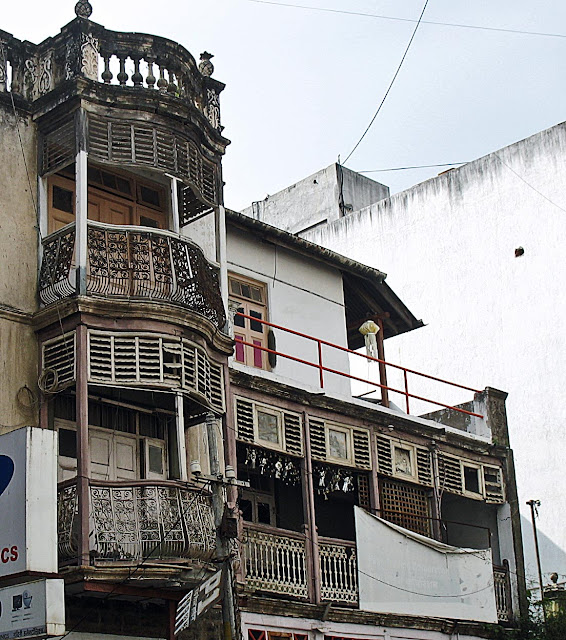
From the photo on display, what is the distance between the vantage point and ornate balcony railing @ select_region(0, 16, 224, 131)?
17.2 m

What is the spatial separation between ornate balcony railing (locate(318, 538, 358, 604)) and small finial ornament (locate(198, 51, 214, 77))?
7.46 m

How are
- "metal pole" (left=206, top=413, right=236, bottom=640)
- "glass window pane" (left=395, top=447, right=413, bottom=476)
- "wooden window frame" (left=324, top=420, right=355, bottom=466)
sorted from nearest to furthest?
1. "metal pole" (left=206, top=413, right=236, bottom=640)
2. "wooden window frame" (left=324, top=420, right=355, bottom=466)
3. "glass window pane" (left=395, top=447, right=413, bottom=476)

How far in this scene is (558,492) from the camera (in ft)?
89.6

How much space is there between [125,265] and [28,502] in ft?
15.4

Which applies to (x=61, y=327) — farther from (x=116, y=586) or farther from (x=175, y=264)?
(x=116, y=586)

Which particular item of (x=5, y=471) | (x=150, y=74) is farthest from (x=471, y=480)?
(x=5, y=471)

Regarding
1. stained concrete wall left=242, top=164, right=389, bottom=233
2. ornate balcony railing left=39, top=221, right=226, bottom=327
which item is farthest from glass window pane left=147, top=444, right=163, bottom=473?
→ stained concrete wall left=242, top=164, right=389, bottom=233

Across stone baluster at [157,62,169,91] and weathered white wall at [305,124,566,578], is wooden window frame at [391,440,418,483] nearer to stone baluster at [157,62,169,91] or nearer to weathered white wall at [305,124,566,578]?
weathered white wall at [305,124,566,578]

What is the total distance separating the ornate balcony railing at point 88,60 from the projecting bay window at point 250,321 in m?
4.07

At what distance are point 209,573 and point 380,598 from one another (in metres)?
4.79

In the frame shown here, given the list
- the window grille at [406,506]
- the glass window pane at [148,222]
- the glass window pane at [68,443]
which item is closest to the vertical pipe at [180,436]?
the glass window pane at [68,443]

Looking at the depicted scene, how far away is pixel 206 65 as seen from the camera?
1875cm

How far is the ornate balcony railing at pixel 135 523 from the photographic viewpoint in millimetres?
14977

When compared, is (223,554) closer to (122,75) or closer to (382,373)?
(122,75)
